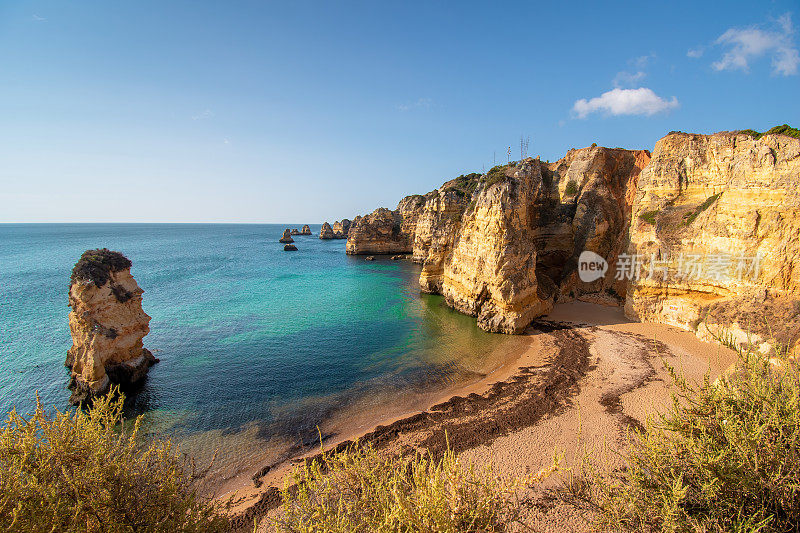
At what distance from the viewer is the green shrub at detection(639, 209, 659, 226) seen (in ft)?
80.7

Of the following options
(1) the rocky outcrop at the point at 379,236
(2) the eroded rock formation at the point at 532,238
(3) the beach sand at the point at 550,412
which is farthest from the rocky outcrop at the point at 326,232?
(3) the beach sand at the point at 550,412

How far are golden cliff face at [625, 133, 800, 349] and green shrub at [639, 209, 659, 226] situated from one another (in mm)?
63

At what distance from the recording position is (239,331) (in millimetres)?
26062

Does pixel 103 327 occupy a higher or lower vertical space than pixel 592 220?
lower

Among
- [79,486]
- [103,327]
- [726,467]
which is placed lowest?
[103,327]

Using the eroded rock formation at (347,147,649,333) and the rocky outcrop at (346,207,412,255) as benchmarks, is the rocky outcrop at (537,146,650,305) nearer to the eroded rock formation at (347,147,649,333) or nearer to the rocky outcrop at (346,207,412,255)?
the eroded rock formation at (347,147,649,333)

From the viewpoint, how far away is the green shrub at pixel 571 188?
110ft

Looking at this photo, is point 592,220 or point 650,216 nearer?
point 650,216

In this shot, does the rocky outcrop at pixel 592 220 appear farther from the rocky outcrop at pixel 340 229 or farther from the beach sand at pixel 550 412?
the rocky outcrop at pixel 340 229

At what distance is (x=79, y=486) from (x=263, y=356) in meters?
16.5

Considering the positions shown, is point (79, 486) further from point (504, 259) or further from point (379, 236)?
point (379, 236)

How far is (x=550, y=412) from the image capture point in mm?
15039

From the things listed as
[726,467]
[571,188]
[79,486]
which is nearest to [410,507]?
[79,486]

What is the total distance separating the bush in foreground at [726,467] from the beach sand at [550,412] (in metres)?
0.99
